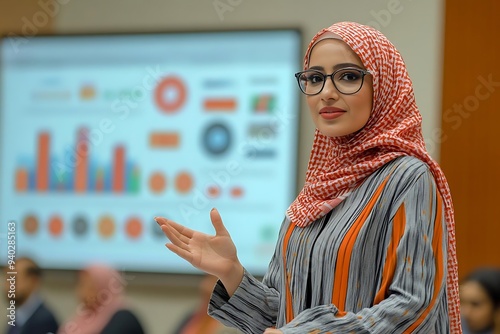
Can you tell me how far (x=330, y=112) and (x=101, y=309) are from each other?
2.51 m

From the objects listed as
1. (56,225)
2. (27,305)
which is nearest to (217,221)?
(27,305)

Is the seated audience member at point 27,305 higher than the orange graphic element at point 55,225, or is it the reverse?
the orange graphic element at point 55,225

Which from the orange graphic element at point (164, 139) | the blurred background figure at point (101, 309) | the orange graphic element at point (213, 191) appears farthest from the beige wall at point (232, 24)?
the orange graphic element at point (164, 139)

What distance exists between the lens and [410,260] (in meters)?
1.33

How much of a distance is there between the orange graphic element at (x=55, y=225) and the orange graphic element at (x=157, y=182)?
21.7 inches

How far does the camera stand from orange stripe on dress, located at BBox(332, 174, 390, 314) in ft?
4.51

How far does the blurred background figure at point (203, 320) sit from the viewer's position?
3744 millimetres

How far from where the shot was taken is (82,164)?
4539mm

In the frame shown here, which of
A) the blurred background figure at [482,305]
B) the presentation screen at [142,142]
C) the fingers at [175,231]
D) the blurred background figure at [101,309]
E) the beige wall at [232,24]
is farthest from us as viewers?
the presentation screen at [142,142]

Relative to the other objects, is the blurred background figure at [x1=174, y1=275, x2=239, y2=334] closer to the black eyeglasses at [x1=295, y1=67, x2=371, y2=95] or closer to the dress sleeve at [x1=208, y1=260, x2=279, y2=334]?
the dress sleeve at [x1=208, y1=260, x2=279, y2=334]

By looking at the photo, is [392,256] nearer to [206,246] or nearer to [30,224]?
[206,246]

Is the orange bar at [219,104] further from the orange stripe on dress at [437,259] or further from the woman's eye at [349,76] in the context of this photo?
the orange stripe on dress at [437,259]

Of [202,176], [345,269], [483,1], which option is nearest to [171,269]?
[202,176]

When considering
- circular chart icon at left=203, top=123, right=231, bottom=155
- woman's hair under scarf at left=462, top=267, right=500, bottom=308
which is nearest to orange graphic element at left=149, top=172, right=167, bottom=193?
circular chart icon at left=203, top=123, right=231, bottom=155
